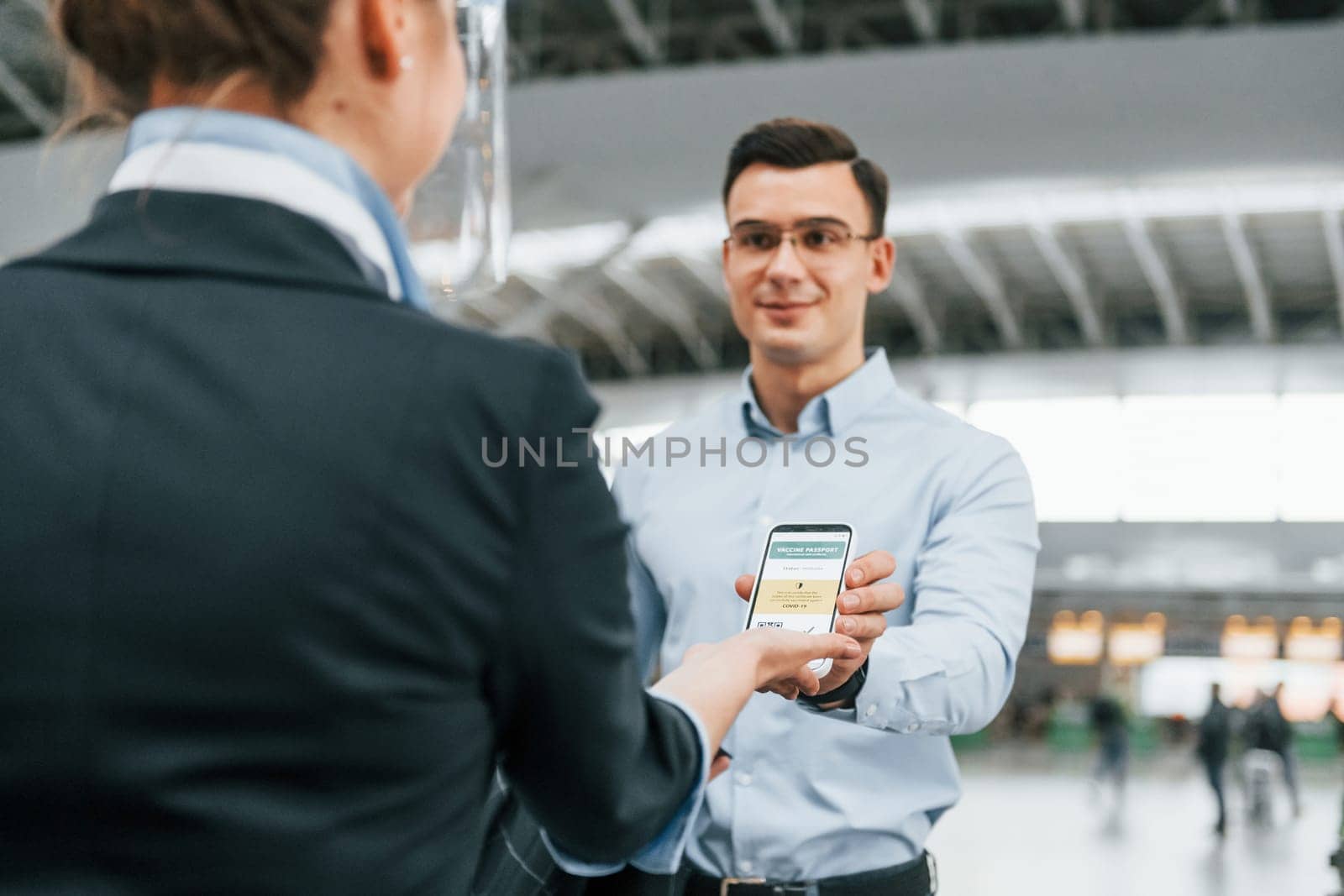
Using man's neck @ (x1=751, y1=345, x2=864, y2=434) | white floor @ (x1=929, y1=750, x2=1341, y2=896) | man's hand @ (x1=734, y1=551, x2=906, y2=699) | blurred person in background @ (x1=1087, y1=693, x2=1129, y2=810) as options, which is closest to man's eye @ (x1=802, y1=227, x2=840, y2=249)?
Answer: man's neck @ (x1=751, y1=345, x2=864, y2=434)

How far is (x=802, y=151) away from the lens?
2.86 m

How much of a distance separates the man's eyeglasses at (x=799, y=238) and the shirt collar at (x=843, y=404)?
264 millimetres

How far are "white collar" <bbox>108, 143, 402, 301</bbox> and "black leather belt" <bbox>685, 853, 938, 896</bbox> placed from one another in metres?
1.61

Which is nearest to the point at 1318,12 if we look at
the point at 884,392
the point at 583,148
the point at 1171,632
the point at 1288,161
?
the point at 1288,161

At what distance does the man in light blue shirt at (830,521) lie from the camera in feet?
7.64

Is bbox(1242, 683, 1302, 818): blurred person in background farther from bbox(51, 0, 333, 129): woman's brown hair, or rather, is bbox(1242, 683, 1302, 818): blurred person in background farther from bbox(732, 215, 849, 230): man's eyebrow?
bbox(51, 0, 333, 129): woman's brown hair

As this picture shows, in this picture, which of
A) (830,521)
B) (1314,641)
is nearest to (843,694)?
(830,521)

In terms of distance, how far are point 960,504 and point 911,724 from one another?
1.81ft

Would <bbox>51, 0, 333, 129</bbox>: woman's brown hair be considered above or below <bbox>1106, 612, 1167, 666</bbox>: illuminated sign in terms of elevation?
above

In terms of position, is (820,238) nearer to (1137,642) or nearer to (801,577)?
(801,577)

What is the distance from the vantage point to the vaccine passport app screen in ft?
6.56

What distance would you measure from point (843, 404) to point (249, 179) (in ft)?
6.18

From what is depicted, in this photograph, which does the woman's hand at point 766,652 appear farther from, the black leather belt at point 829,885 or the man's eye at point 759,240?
the man's eye at point 759,240

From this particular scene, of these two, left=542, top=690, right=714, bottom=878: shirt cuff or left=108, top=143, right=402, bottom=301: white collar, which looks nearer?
left=108, top=143, right=402, bottom=301: white collar
